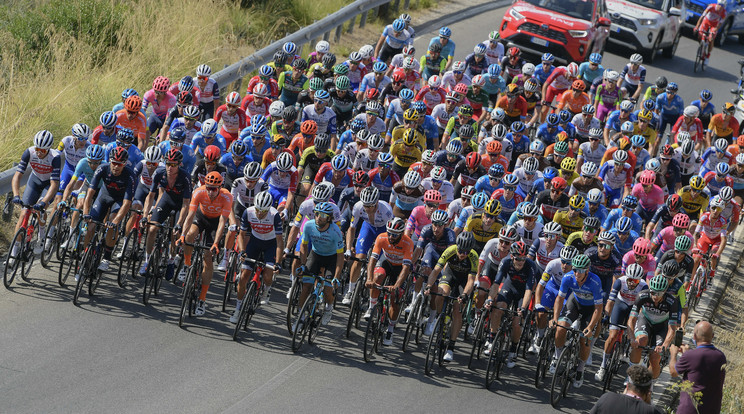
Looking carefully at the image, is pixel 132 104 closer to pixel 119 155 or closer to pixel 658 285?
pixel 119 155

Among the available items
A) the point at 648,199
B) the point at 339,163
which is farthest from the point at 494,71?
the point at 339,163

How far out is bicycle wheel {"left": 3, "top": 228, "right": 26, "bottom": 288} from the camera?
13.6m

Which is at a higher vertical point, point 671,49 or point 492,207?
point 671,49

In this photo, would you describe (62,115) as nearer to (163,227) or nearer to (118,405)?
(163,227)

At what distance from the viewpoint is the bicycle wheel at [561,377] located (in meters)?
13.0

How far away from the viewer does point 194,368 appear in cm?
1219

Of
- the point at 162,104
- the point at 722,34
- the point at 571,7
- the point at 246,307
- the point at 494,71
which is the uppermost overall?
the point at 722,34

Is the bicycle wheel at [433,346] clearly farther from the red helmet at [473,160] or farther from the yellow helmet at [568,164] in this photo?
the yellow helmet at [568,164]

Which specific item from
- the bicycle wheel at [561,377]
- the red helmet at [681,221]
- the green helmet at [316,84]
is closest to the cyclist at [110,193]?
the green helmet at [316,84]

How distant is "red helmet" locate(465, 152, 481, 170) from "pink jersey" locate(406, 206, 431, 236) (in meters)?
2.21

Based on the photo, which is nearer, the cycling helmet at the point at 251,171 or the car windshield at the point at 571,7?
the cycling helmet at the point at 251,171

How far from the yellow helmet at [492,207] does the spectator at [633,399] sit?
570 centimetres

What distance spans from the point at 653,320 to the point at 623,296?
0.58m

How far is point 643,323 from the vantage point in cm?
1361
